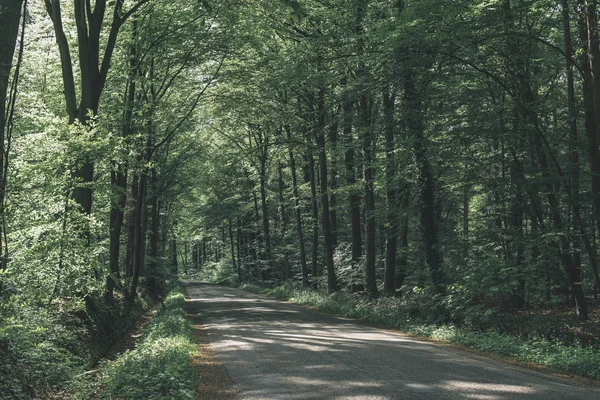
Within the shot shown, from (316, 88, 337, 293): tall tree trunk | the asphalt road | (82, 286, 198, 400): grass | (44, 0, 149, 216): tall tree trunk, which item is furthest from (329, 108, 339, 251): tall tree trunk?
(82, 286, 198, 400): grass

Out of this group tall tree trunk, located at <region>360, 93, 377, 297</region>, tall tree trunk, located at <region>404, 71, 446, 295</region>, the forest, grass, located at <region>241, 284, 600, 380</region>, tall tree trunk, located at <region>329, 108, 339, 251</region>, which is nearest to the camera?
grass, located at <region>241, 284, 600, 380</region>

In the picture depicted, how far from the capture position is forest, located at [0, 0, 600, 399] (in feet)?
32.0

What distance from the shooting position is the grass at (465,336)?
9.01m

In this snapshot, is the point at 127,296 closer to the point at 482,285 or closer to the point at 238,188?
the point at 482,285

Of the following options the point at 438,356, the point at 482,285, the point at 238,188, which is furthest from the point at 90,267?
the point at 238,188

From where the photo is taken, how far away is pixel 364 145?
19.4 m

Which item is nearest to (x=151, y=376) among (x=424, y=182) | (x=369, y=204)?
(x=424, y=182)

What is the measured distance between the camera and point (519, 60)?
43.5 ft

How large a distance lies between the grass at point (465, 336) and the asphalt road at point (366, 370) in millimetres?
838

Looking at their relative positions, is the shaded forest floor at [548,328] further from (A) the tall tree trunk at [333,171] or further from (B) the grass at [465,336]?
(A) the tall tree trunk at [333,171]

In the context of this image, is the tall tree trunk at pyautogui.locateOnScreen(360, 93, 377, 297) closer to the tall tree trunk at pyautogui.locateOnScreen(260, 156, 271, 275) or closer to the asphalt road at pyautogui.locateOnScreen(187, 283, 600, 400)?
the asphalt road at pyautogui.locateOnScreen(187, 283, 600, 400)

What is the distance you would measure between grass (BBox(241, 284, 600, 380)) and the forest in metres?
0.17

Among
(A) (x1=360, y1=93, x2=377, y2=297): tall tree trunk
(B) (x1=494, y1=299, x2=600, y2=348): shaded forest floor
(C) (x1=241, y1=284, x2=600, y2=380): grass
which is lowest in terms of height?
(C) (x1=241, y1=284, x2=600, y2=380): grass

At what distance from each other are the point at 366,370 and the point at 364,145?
40.6 feet
